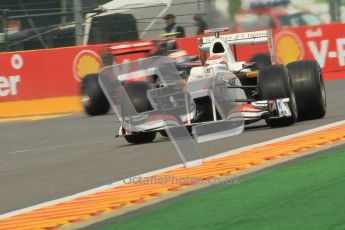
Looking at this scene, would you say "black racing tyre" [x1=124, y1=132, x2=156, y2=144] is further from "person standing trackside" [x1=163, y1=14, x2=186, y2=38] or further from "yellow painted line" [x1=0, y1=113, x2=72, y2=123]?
"person standing trackside" [x1=163, y1=14, x2=186, y2=38]

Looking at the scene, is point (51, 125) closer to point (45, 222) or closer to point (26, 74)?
point (26, 74)

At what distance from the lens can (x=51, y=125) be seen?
1709 cm

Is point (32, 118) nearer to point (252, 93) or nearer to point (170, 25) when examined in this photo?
point (170, 25)

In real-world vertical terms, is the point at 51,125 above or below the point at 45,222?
below

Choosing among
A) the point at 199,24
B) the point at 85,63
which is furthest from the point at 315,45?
the point at 85,63

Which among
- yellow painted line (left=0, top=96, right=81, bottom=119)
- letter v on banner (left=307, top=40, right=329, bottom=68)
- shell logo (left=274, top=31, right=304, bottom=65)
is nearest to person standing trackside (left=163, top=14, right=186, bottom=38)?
shell logo (left=274, top=31, right=304, bottom=65)

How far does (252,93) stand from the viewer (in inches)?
502

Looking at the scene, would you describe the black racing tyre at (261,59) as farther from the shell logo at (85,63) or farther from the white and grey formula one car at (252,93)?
the shell logo at (85,63)

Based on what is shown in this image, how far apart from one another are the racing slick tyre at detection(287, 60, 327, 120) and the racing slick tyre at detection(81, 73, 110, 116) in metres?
5.68

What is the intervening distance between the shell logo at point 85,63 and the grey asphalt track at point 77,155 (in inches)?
155

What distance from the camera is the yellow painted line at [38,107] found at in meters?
20.2

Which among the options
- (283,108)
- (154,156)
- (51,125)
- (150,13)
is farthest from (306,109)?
(150,13)

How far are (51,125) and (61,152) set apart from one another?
4732mm

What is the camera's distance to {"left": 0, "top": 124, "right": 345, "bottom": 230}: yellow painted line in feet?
24.2
